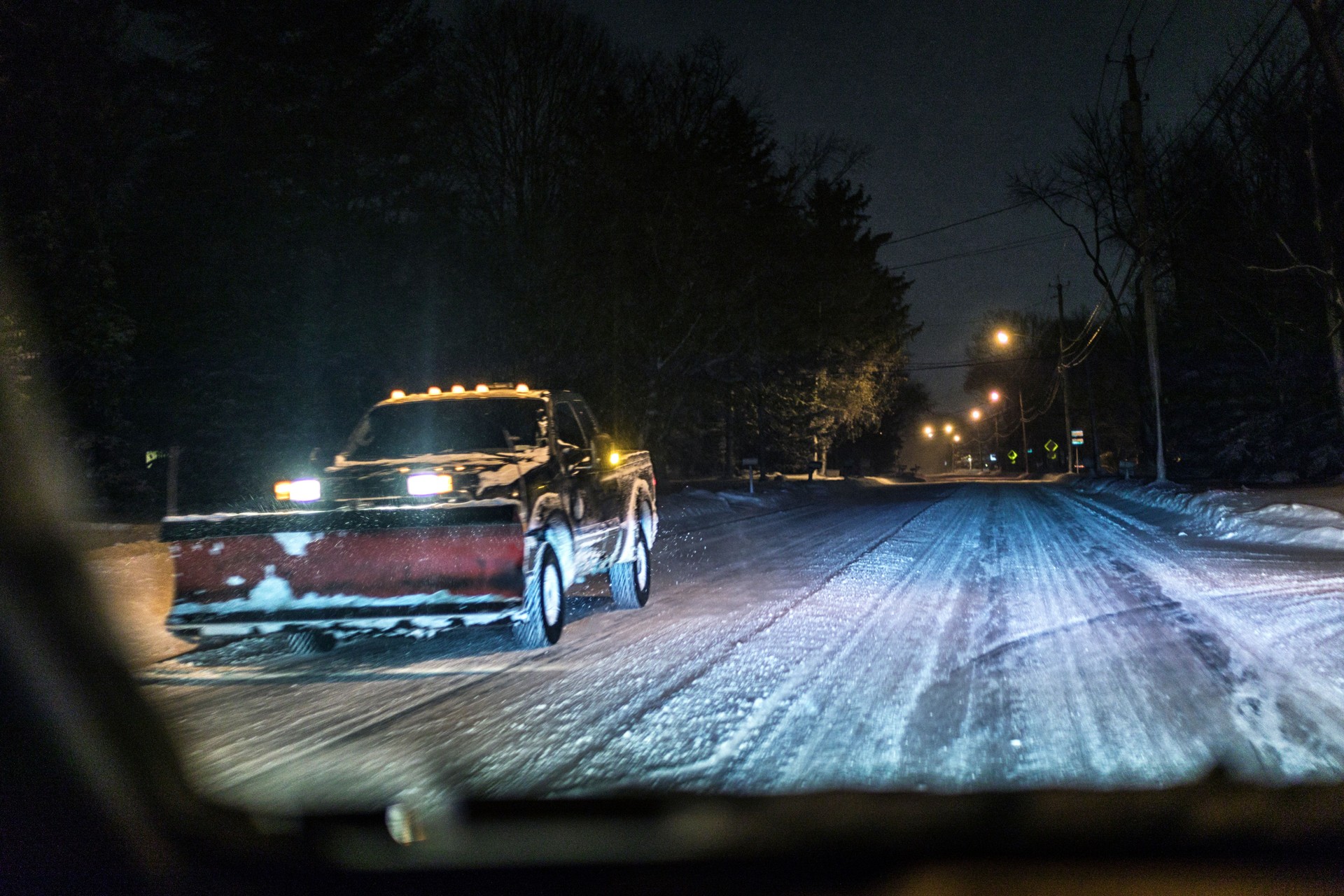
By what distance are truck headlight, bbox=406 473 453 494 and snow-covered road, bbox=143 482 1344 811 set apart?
51.1 inches

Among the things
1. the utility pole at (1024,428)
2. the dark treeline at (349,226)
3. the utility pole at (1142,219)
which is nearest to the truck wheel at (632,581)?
the dark treeline at (349,226)

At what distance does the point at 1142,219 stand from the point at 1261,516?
1626 cm

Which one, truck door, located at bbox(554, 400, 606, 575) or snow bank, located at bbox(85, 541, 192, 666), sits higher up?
truck door, located at bbox(554, 400, 606, 575)

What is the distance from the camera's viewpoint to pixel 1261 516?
1697 centimetres

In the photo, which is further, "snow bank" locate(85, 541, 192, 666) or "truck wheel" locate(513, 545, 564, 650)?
"snow bank" locate(85, 541, 192, 666)

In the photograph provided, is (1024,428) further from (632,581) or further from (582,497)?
(582,497)

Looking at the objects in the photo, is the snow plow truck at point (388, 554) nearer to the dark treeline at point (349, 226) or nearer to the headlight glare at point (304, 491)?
the headlight glare at point (304, 491)

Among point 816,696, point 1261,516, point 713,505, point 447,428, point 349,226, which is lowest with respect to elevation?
point 816,696

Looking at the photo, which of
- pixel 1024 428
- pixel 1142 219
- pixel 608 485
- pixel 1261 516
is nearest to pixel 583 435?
pixel 608 485

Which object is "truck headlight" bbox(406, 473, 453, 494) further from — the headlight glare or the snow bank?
the snow bank

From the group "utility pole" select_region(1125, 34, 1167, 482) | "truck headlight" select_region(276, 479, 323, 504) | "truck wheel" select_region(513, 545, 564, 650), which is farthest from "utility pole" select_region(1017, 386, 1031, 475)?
"truck headlight" select_region(276, 479, 323, 504)

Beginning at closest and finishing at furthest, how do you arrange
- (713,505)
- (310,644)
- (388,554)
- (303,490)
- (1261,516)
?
(388,554) < (303,490) < (310,644) < (1261,516) < (713,505)

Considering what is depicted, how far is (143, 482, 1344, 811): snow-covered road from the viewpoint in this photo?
4.85 meters

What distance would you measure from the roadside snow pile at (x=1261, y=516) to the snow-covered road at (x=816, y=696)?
3.96 m
